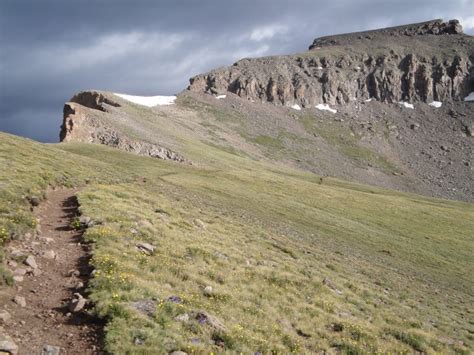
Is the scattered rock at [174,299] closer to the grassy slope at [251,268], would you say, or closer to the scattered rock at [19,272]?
the grassy slope at [251,268]

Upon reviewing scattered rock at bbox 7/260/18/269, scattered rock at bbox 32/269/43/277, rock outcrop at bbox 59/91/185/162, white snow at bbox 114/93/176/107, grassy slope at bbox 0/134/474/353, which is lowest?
grassy slope at bbox 0/134/474/353

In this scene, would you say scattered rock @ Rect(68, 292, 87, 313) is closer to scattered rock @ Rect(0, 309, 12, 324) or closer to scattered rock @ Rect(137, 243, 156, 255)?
scattered rock @ Rect(0, 309, 12, 324)

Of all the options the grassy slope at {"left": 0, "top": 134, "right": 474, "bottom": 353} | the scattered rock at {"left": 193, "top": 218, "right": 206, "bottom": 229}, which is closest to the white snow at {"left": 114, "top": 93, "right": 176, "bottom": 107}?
the grassy slope at {"left": 0, "top": 134, "right": 474, "bottom": 353}

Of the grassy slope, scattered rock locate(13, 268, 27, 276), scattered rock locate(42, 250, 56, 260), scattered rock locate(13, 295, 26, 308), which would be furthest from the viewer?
scattered rock locate(42, 250, 56, 260)

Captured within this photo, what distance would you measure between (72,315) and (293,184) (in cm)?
6468

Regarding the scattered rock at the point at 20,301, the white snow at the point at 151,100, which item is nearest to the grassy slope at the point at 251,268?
the scattered rock at the point at 20,301

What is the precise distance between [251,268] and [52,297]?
1204 cm

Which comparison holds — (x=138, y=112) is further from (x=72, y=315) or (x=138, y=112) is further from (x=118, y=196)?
(x=72, y=315)

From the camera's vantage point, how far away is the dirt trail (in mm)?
12516

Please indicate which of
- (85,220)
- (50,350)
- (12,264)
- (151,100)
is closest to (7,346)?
(50,350)

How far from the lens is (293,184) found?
252ft

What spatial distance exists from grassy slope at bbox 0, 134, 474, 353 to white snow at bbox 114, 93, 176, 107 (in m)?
95.3

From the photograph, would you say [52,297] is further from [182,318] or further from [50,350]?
[182,318]

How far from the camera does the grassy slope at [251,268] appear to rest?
1547cm
